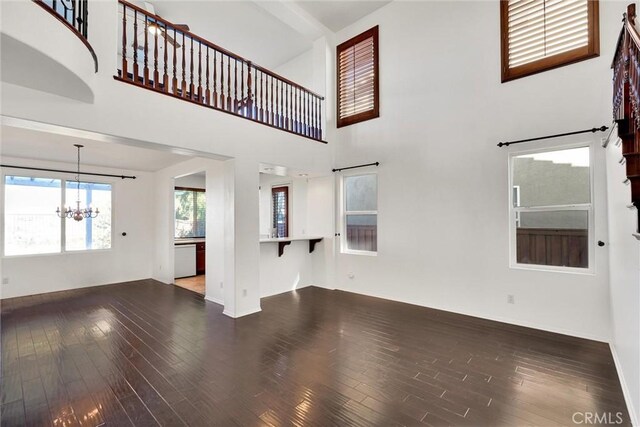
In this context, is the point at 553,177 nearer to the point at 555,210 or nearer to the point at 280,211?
the point at 555,210

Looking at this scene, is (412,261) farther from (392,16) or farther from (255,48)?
(255,48)

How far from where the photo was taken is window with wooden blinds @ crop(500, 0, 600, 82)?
10.9ft

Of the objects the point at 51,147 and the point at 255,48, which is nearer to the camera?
the point at 51,147

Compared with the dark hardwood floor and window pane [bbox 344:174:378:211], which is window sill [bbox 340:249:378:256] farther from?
the dark hardwood floor

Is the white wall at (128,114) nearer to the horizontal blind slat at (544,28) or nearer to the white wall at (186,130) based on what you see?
the white wall at (186,130)

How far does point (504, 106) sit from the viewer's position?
3.88 meters

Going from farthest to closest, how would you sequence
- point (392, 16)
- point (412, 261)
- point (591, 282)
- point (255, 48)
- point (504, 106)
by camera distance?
1. point (255, 48)
2. point (392, 16)
3. point (412, 261)
4. point (504, 106)
5. point (591, 282)

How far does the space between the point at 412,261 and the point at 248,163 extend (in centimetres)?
303

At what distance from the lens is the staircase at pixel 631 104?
167cm

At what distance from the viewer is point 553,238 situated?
11.9 feet

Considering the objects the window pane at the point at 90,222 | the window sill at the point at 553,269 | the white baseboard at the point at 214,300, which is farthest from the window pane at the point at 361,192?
the window pane at the point at 90,222

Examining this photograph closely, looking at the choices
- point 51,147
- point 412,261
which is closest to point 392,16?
point 412,261

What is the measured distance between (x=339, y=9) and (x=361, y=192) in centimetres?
340
